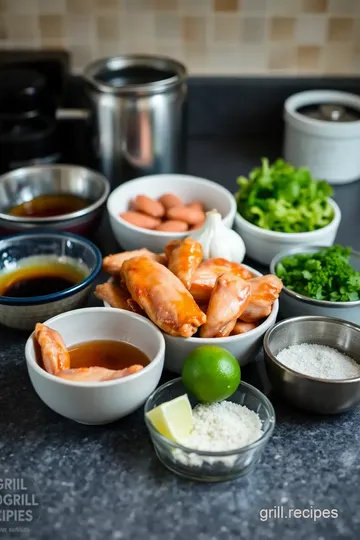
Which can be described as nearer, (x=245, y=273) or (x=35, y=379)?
(x=35, y=379)

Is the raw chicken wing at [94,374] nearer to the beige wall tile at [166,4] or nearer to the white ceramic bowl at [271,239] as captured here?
the white ceramic bowl at [271,239]

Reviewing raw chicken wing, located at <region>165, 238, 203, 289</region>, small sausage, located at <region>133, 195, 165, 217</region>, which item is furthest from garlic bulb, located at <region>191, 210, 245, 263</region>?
small sausage, located at <region>133, 195, 165, 217</region>

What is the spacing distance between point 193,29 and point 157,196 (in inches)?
18.3

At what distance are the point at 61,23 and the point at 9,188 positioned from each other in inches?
18.7

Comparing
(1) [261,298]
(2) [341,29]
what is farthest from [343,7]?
(1) [261,298]

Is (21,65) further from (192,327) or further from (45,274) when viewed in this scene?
(192,327)

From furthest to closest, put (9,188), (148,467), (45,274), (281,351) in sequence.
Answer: (9,188) → (45,274) → (281,351) → (148,467)

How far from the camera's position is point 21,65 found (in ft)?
5.00

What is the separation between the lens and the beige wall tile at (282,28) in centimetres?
154

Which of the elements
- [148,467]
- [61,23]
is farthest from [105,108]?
[148,467]

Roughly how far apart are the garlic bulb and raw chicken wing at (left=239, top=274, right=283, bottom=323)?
0.37ft

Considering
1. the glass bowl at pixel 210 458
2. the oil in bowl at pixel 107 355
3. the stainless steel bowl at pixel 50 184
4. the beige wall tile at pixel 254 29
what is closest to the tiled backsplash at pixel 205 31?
the beige wall tile at pixel 254 29

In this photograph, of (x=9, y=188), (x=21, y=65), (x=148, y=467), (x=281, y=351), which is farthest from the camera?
(x=21, y=65)

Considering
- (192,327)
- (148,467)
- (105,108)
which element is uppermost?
(105,108)
